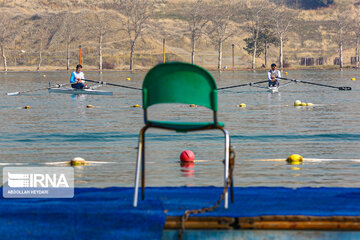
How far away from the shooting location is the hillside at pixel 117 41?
12588cm

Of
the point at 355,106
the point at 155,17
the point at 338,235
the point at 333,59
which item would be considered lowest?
the point at 338,235

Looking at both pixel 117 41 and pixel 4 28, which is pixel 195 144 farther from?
pixel 117 41

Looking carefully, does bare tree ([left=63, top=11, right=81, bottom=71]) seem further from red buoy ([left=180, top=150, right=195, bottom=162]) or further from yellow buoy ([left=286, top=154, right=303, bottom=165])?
yellow buoy ([left=286, top=154, right=303, bottom=165])

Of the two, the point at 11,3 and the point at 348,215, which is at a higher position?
the point at 11,3

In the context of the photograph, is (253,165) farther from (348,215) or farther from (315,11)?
(315,11)

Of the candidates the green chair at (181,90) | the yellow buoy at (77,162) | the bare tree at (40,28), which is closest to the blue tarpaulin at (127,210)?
the green chair at (181,90)

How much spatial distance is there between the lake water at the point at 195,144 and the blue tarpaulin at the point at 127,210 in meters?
3.19

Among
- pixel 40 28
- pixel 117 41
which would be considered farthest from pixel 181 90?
pixel 40 28

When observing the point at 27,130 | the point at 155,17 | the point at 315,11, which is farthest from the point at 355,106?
the point at 315,11

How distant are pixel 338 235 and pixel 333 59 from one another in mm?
134296

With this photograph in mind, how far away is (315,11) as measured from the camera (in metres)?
171

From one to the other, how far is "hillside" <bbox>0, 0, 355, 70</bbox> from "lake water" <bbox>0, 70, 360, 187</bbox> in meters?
92.8

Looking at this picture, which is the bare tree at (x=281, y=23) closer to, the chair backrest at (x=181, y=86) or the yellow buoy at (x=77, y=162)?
the yellow buoy at (x=77, y=162)

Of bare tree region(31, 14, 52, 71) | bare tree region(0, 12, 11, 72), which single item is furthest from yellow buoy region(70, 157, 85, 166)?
bare tree region(31, 14, 52, 71)
